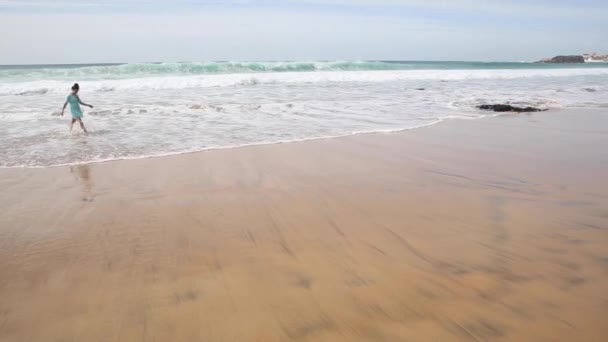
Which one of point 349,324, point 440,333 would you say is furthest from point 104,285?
point 440,333

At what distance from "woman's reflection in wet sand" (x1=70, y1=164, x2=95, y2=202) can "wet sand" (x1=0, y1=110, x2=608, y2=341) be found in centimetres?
4

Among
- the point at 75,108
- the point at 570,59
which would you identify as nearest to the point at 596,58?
the point at 570,59

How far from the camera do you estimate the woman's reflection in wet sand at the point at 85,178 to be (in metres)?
4.21

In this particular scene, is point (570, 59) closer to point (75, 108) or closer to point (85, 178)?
point (75, 108)

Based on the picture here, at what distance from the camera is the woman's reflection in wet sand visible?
4211mm

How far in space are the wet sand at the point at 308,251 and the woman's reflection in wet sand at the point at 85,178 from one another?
42 millimetres

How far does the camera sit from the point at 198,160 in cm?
558

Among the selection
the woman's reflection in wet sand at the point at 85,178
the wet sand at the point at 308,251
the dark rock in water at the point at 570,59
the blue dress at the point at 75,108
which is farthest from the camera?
the dark rock in water at the point at 570,59

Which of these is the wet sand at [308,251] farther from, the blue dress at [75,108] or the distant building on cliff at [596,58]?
the distant building on cliff at [596,58]

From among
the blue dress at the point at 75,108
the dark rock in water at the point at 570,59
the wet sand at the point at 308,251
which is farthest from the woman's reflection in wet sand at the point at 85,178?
the dark rock in water at the point at 570,59

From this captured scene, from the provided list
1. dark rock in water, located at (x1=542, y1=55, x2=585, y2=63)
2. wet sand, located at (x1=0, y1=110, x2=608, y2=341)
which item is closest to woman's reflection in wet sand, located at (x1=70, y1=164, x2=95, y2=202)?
wet sand, located at (x1=0, y1=110, x2=608, y2=341)

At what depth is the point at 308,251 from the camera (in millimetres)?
2926

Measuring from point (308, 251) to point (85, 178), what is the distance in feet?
10.8

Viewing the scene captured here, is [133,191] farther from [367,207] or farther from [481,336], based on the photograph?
[481,336]
